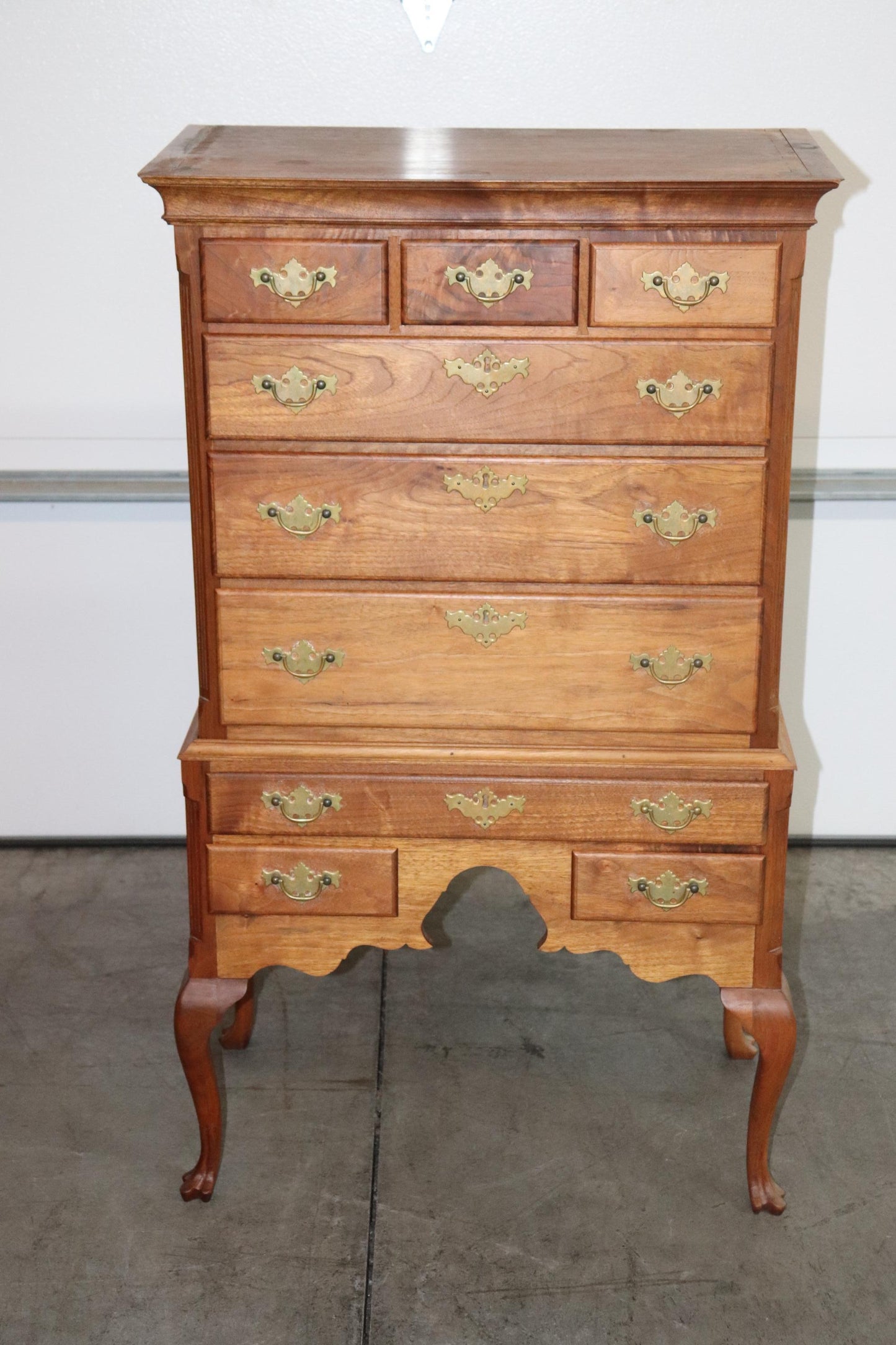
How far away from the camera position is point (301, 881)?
2.55 metres

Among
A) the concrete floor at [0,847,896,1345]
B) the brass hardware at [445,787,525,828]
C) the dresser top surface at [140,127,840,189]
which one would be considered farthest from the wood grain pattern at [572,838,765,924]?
the dresser top surface at [140,127,840,189]

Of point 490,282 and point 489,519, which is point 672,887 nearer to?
point 489,519

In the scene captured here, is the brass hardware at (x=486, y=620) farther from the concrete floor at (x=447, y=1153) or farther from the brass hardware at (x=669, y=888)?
the concrete floor at (x=447, y=1153)

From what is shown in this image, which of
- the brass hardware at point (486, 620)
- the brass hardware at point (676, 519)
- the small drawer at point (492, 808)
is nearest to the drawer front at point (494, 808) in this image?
the small drawer at point (492, 808)

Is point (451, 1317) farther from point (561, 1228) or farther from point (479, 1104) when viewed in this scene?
point (479, 1104)

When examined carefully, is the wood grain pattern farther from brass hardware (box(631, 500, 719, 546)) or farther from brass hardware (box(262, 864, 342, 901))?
brass hardware (box(631, 500, 719, 546))

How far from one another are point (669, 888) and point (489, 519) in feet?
2.34

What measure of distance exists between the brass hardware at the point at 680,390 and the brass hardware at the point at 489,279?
24 cm

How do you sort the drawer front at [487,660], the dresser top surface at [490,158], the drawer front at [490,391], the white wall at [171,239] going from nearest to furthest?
the dresser top surface at [490,158]
the drawer front at [490,391]
the drawer front at [487,660]
the white wall at [171,239]

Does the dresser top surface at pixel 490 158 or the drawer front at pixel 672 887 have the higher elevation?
the dresser top surface at pixel 490 158

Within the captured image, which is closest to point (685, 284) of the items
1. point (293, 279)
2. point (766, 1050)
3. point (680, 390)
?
point (680, 390)

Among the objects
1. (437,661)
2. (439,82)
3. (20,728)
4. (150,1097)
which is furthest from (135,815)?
(439,82)

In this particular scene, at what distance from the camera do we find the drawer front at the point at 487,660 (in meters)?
2.42

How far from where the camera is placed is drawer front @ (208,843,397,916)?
255 centimetres
